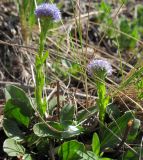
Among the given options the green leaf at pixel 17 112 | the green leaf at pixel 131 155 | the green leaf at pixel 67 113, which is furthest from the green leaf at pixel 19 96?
the green leaf at pixel 131 155

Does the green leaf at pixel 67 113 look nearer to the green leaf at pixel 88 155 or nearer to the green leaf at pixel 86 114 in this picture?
the green leaf at pixel 86 114

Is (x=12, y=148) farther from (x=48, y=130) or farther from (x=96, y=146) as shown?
(x=96, y=146)

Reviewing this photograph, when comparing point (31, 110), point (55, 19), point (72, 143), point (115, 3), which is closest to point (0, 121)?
point (31, 110)

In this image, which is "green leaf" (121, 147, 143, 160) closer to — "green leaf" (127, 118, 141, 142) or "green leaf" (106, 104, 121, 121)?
"green leaf" (127, 118, 141, 142)

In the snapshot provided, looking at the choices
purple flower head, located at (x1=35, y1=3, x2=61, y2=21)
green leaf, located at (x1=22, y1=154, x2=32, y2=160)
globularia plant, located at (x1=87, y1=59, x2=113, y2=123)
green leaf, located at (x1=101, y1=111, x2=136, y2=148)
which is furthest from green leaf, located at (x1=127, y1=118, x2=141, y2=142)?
purple flower head, located at (x1=35, y1=3, x2=61, y2=21)

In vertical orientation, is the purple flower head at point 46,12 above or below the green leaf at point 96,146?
above

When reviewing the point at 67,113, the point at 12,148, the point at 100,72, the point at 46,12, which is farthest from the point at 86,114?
the point at 46,12

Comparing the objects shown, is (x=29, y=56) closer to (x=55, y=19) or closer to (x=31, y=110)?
(x=31, y=110)
